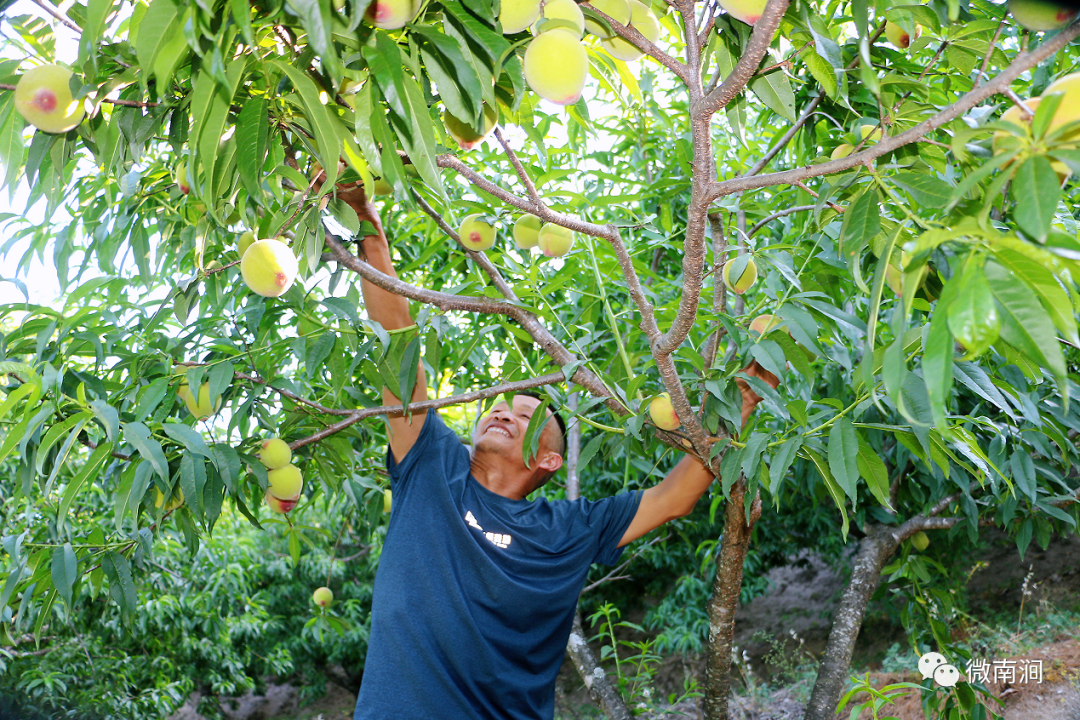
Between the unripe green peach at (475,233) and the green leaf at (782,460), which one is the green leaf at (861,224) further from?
the unripe green peach at (475,233)

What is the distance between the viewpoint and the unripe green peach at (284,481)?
1882 mm

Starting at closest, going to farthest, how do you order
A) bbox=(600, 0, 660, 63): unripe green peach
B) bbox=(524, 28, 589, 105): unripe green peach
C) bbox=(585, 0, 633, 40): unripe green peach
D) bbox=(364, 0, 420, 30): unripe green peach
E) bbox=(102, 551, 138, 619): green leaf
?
bbox=(364, 0, 420, 30): unripe green peach → bbox=(524, 28, 589, 105): unripe green peach → bbox=(585, 0, 633, 40): unripe green peach → bbox=(600, 0, 660, 63): unripe green peach → bbox=(102, 551, 138, 619): green leaf

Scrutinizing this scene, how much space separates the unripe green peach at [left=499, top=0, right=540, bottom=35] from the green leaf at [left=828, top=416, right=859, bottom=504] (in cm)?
80

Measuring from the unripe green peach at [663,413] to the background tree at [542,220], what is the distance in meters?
0.02

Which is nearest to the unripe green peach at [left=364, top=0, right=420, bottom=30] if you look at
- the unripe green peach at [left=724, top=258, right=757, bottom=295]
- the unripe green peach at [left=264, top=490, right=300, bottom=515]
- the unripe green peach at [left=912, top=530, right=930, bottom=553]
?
the unripe green peach at [left=724, top=258, right=757, bottom=295]

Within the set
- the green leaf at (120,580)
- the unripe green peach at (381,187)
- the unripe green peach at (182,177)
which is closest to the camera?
the unripe green peach at (182,177)

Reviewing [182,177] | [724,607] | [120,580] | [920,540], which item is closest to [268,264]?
[182,177]

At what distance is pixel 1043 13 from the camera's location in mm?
773

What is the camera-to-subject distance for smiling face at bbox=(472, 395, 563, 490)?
82.7 inches

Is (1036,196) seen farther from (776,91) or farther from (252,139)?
(252,139)

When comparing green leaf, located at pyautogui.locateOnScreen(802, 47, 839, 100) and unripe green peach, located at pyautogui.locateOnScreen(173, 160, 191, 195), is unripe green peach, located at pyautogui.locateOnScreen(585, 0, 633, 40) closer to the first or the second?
green leaf, located at pyautogui.locateOnScreen(802, 47, 839, 100)

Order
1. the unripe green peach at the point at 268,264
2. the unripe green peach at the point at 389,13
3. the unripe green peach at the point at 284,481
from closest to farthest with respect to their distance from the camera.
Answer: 1. the unripe green peach at the point at 389,13
2. the unripe green peach at the point at 268,264
3. the unripe green peach at the point at 284,481

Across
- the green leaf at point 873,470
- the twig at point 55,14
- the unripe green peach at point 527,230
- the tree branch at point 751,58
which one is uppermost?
the twig at point 55,14

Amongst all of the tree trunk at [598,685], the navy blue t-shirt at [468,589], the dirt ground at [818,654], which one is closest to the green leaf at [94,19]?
the navy blue t-shirt at [468,589]
